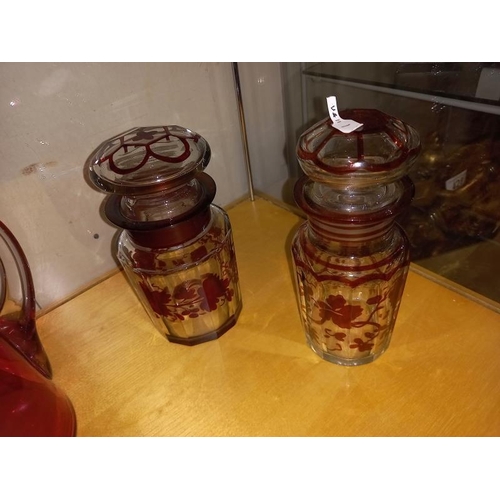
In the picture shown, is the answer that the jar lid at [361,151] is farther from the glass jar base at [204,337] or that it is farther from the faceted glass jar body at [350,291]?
the glass jar base at [204,337]

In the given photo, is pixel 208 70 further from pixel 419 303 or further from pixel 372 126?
pixel 419 303

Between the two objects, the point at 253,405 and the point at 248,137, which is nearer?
the point at 253,405

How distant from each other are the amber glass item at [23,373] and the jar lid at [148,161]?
0.44ft

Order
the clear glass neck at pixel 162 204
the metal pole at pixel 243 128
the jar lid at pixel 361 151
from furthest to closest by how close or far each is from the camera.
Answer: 1. the metal pole at pixel 243 128
2. the clear glass neck at pixel 162 204
3. the jar lid at pixel 361 151

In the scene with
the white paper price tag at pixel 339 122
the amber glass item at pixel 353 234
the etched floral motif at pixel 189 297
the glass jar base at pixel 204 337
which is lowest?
the glass jar base at pixel 204 337

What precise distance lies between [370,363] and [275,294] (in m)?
0.16

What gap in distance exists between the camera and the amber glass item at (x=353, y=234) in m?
0.36

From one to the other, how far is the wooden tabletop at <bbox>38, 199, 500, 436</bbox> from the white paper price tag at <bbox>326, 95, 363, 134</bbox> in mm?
262

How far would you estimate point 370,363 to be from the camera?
48 cm

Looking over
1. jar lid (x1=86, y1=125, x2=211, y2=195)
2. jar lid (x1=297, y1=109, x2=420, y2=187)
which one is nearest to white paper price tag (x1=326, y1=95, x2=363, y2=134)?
jar lid (x1=297, y1=109, x2=420, y2=187)

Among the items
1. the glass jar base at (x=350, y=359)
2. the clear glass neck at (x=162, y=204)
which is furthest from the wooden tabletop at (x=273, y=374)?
the clear glass neck at (x=162, y=204)

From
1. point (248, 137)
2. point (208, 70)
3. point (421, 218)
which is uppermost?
point (208, 70)

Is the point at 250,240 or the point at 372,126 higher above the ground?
the point at 372,126
